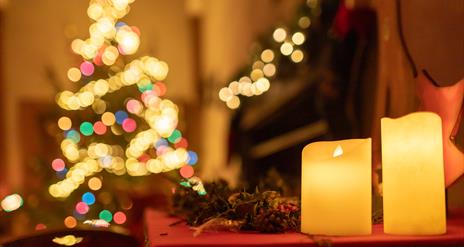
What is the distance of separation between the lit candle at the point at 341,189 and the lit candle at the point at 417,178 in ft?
0.17

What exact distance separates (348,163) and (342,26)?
92 cm

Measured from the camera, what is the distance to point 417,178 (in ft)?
3.27

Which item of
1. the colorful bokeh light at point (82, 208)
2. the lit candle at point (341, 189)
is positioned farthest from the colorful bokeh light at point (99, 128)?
the lit candle at point (341, 189)

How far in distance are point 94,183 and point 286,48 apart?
1633mm

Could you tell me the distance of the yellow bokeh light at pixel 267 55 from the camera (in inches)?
106

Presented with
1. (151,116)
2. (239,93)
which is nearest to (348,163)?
(239,93)

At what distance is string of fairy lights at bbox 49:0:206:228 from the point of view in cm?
347

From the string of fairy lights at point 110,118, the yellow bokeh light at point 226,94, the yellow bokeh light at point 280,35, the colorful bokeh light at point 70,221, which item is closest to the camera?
the yellow bokeh light at point 280,35

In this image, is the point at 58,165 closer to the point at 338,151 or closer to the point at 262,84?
the point at 262,84

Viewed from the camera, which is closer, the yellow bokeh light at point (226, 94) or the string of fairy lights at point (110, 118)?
the yellow bokeh light at point (226, 94)

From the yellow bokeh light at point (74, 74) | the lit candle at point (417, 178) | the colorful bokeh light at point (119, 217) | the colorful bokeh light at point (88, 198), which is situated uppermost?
the yellow bokeh light at point (74, 74)

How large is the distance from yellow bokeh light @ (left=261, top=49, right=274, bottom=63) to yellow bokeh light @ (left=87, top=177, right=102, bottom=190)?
139cm

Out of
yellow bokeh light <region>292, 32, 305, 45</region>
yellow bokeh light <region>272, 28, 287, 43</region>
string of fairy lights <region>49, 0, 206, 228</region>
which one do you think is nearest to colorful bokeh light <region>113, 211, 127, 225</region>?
string of fairy lights <region>49, 0, 206, 228</region>

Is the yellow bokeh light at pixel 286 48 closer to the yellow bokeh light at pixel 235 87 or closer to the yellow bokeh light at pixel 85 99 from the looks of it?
the yellow bokeh light at pixel 235 87
